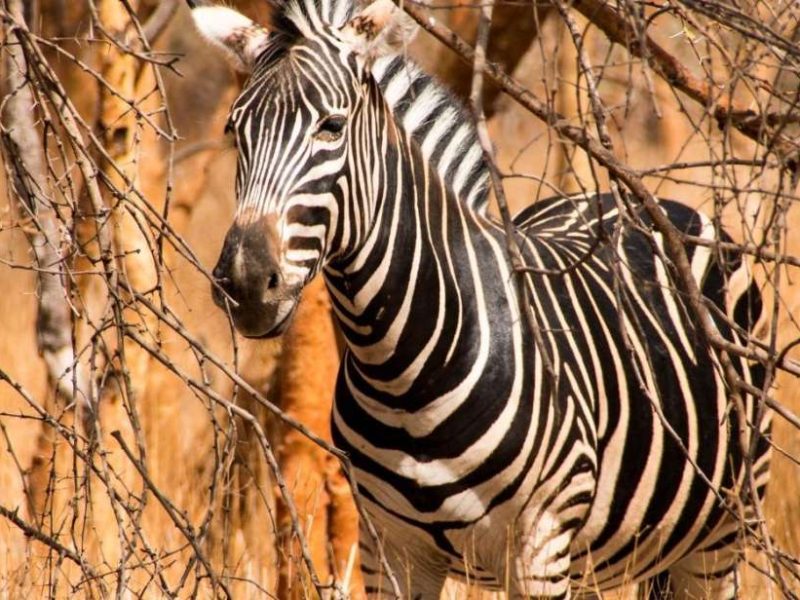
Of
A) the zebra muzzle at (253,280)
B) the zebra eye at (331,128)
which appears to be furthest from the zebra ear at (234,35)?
the zebra muzzle at (253,280)

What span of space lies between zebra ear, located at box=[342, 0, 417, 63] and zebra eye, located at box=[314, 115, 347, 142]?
0.58ft

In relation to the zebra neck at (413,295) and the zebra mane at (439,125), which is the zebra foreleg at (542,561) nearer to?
the zebra neck at (413,295)

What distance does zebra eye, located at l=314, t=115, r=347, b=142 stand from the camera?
3451 millimetres

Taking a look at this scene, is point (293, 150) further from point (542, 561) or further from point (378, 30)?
point (542, 561)

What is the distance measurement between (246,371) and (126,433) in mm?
1425

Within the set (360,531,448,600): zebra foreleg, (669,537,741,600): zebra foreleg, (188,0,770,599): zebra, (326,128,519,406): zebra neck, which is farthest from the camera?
(669,537,741,600): zebra foreleg

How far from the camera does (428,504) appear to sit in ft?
12.5

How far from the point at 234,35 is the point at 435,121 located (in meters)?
0.74

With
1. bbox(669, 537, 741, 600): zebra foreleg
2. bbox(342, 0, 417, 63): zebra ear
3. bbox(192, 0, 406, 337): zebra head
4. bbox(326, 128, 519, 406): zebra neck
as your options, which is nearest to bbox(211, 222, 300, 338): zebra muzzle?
bbox(192, 0, 406, 337): zebra head

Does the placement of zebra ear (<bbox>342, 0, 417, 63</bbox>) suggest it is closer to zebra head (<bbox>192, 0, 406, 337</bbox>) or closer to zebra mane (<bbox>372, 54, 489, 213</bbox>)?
zebra head (<bbox>192, 0, 406, 337</bbox>)

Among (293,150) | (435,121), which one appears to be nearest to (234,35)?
(293,150)

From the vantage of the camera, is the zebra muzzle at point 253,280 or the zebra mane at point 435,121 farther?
the zebra mane at point 435,121

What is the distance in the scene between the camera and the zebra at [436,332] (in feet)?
11.2

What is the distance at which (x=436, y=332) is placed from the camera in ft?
12.6
